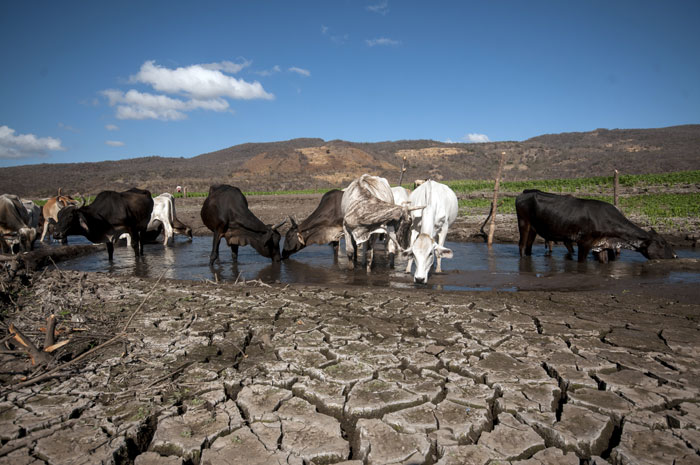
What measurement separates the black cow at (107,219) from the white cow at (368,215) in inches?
231

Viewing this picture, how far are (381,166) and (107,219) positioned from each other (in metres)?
61.1

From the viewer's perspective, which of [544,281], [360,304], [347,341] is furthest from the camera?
[544,281]

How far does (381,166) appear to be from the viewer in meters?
69.8

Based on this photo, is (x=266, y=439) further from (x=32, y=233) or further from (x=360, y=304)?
(x=32, y=233)

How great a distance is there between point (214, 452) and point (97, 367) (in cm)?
177


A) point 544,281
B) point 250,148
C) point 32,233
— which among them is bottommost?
point 544,281

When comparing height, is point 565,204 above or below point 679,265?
above

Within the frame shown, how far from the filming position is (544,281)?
7.77 metres

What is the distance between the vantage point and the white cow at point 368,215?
8271mm

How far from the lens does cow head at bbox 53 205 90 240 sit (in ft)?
32.1

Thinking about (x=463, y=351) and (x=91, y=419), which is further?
(x=463, y=351)

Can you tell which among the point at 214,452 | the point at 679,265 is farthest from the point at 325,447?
the point at 679,265

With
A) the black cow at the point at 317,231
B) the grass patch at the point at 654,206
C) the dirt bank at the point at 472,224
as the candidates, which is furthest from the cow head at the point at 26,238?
the grass patch at the point at 654,206

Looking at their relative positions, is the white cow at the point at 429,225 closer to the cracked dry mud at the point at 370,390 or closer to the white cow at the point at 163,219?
the cracked dry mud at the point at 370,390
